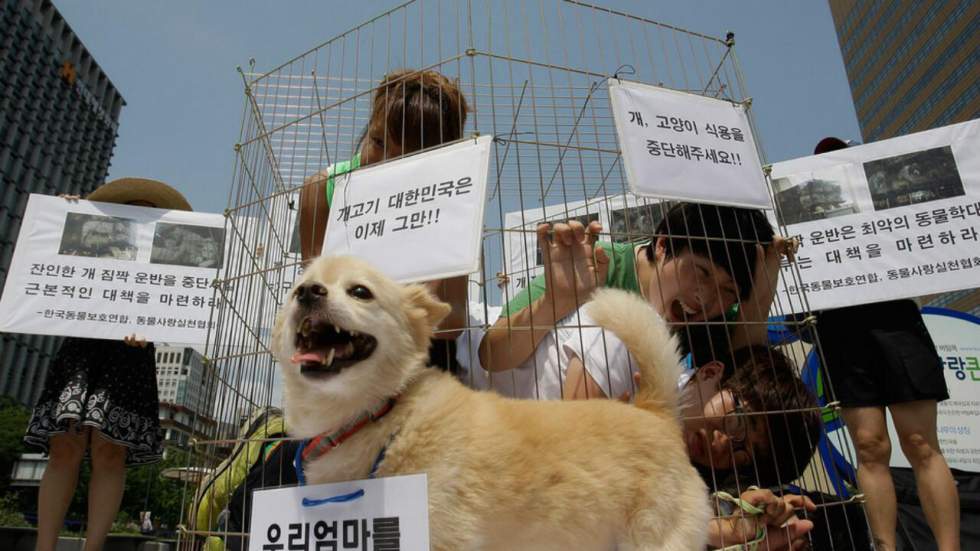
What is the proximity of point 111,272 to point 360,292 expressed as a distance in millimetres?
2592

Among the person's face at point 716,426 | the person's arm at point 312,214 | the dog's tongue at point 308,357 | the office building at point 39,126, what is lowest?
the person's face at point 716,426

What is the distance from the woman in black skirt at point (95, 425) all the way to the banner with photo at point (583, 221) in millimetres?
2203

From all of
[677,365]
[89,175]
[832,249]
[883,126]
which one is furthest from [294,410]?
[89,175]

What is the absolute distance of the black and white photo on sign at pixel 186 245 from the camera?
10.9 ft

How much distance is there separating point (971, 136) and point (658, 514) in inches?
125

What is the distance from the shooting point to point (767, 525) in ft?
5.69

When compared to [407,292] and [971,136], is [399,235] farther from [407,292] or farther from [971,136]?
[971,136]

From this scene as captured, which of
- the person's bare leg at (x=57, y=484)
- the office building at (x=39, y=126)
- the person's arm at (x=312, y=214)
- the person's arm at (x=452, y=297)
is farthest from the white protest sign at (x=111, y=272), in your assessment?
the office building at (x=39, y=126)

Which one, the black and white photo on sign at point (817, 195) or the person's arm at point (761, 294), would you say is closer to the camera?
the person's arm at point (761, 294)

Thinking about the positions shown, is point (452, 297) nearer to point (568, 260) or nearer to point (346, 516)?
point (568, 260)

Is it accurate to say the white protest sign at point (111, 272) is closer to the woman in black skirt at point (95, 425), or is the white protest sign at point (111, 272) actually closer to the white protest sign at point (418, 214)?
the woman in black skirt at point (95, 425)

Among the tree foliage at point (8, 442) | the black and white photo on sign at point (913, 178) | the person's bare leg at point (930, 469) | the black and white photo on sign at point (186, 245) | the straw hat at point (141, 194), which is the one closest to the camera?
the person's bare leg at point (930, 469)

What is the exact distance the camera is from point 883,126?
137 ft

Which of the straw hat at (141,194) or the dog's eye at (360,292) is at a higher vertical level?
the straw hat at (141,194)
